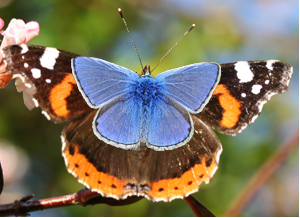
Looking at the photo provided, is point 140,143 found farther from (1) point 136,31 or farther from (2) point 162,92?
(1) point 136,31

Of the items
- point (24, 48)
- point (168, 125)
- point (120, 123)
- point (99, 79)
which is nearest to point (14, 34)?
point (24, 48)

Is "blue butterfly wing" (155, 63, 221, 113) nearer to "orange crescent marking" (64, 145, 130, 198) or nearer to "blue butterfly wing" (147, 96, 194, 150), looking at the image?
"blue butterfly wing" (147, 96, 194, 150)

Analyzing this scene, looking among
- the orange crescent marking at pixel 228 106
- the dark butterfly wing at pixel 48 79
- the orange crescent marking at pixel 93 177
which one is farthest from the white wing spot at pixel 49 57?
the orange crescent marking at pixel 228 106

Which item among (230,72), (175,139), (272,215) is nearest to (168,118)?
(175,139)

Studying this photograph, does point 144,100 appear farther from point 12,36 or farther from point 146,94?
point 12,36

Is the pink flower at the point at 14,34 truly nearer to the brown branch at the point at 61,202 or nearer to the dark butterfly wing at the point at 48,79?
the dark butterfly wing at the point at 48,79
